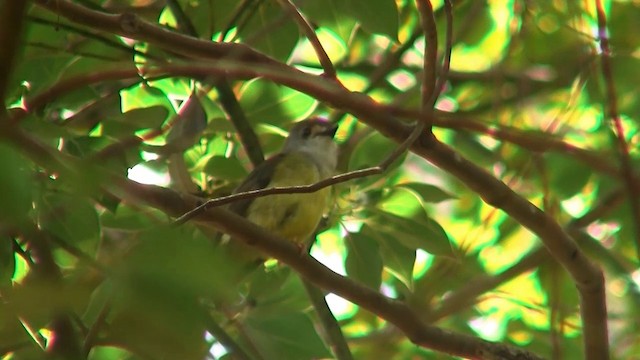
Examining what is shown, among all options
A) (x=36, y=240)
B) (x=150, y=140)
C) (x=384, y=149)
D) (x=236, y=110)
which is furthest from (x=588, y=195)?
(x=36, y=240)

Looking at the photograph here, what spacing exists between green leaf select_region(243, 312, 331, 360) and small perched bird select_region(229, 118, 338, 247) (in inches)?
33.4

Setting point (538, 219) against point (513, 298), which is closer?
point (538, 219)

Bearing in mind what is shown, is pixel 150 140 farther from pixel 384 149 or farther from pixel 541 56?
pixel 541 56

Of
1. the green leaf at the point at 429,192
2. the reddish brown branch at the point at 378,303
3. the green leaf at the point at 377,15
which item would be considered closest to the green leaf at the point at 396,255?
the green leaf at the point at 429,192

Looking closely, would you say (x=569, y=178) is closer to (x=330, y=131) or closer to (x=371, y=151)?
(x=371, y=151)

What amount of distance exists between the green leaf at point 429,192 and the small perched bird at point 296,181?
0.62 metres

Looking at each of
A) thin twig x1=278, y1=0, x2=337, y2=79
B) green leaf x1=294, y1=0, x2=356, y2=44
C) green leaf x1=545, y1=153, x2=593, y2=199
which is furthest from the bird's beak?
thin twig x1=278, y1=0, x2=337, y2=79

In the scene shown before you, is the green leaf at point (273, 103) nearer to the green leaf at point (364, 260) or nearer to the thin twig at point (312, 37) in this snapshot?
the green leaf at point (364, 260)

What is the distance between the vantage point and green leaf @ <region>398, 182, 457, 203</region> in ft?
11.7

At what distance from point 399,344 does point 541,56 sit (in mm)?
1610

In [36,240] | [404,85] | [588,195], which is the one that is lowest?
[36,240]

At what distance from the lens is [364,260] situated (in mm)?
3574

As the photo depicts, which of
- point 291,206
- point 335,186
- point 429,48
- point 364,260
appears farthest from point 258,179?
point 429,48

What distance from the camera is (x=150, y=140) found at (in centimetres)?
361
